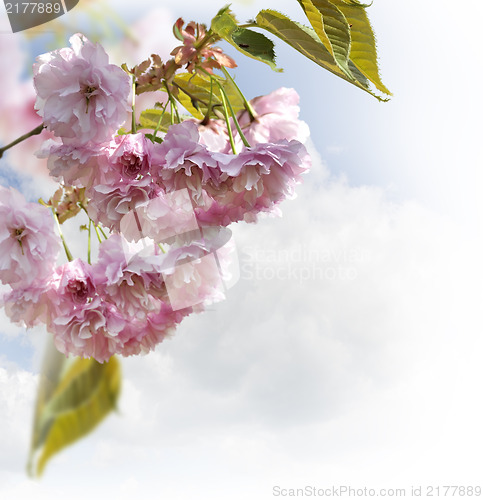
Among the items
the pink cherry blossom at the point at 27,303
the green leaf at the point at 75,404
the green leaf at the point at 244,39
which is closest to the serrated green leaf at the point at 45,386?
the green leaf at the point at 75,404

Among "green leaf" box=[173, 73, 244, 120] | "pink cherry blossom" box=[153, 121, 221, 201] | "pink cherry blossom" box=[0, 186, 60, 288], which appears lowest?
→ "pink cherry blossom" box=[0, 186, 60, 288]

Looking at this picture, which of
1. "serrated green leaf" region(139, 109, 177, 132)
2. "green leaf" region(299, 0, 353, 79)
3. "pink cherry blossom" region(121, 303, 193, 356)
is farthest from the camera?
"serrated green leaf" region(139, 109, 177, 132)

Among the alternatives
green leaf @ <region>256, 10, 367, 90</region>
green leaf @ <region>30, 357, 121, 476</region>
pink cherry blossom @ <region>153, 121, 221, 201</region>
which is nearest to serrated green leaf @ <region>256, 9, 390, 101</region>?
green leaf @ <region>256, 10, 367, 90</region>

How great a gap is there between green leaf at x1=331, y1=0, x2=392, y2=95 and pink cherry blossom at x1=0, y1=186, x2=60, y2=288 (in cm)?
32

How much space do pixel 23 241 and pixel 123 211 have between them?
13 centimetres

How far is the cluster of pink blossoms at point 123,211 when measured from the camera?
0.47 m

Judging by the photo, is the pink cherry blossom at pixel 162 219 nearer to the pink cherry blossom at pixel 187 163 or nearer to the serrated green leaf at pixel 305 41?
the pink cherry blossom at pixel 187 163

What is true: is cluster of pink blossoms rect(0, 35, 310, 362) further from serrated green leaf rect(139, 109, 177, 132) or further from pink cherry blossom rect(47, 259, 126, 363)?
serrated green leaf rect(139, 109, 177, 132)

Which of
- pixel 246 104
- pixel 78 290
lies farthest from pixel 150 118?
pixel 78 290

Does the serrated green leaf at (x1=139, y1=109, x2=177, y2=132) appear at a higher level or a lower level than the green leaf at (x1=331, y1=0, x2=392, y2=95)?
higher

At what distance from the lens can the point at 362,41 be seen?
487 millimetres

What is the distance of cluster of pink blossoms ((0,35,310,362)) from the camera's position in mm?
472

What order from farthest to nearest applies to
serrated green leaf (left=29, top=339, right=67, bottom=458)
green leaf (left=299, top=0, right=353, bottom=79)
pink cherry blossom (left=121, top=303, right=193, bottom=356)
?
serrated green leaf (left=29, top=339, right=67, bottom=458) → pink cherry blossom (left=121, top=303, right=193, bottom=356) → green leaf (left=299, top=0, right=353, bottom=79)

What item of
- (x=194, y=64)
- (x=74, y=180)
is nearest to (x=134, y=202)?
(x=74, y=180)
